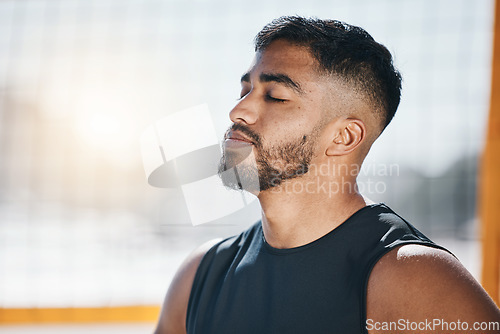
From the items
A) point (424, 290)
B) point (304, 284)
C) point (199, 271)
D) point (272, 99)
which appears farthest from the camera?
point (199, 271)

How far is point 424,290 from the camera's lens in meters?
1.06

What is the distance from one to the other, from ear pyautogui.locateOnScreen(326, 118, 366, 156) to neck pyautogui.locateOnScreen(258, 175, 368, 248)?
85mm

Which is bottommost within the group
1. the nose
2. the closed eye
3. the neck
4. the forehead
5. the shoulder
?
the shoulder

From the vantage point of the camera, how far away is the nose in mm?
1352

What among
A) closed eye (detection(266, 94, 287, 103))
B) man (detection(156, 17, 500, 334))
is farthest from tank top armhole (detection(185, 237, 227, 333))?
closed eye (detection(266, 94, 287, 103))

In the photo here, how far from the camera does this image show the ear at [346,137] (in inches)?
54.9

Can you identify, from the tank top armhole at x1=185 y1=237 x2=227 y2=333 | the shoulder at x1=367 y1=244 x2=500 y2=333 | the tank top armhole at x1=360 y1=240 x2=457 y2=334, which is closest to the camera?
the shoulder at x1=367 y1=244 x2=500 y2=333

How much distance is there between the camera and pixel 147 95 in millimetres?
2877

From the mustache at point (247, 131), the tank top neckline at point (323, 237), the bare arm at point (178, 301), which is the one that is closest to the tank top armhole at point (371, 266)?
the tank top neckline at point (323, 237)

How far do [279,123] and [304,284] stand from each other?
0.42 metres

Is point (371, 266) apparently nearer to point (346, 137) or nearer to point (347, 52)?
point (346, 137)

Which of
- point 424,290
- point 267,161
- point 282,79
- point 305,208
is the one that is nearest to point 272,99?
point 282,79

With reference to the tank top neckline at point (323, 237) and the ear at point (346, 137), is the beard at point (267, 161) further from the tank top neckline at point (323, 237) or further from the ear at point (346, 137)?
the tank top neckline at point (323, 237)

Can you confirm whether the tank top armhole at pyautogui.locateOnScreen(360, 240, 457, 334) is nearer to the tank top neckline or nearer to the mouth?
the tank top neckline
